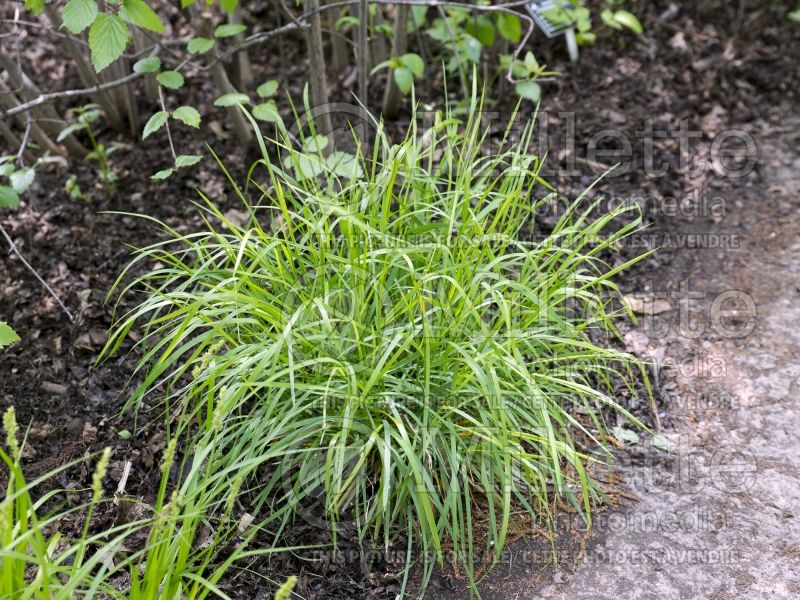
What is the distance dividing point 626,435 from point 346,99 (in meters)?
1.88

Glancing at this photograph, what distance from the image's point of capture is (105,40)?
210 cm

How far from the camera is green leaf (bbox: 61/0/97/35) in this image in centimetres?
207

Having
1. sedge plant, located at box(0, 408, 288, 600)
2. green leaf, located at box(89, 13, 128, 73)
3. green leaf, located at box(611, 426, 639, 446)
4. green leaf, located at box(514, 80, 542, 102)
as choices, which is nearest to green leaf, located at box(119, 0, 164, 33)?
green leaf, located at box(89, 13, 128, 73)

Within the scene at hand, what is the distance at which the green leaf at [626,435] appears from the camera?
2416mm

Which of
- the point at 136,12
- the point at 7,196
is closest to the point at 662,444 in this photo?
the point at 136,12

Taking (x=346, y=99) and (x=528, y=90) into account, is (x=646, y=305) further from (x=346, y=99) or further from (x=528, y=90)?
(x=346, y=99)

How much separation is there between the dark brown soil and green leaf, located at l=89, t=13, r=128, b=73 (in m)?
0.74

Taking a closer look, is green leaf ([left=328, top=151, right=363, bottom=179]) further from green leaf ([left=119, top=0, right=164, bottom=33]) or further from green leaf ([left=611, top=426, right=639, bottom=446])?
green leaf ([left=611, top=426, right=639, bottom=446])

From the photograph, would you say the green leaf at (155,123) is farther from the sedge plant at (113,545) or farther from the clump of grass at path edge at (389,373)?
the sedge plant at (113,545)

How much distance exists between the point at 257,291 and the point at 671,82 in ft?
8.41

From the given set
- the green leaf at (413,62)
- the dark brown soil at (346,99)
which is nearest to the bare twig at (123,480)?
the dark brown soil at (346,99)

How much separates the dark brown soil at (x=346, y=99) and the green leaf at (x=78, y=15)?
78 centimetres

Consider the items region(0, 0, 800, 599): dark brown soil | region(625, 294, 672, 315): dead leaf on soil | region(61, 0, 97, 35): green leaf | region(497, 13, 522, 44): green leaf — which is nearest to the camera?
region(61, 0, 97, 35): green leaf

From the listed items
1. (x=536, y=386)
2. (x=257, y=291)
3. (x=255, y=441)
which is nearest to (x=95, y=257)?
(x=257, y=291)
